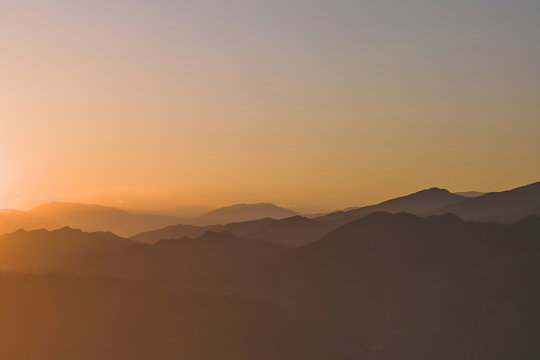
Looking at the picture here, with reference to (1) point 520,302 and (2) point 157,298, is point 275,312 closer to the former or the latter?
(2) point 157,298

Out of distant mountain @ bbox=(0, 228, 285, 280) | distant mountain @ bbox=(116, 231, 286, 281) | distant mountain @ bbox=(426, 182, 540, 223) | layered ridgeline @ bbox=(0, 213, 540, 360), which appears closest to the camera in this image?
layered ridgeline @ bbox=(0, 213, 540, 360)

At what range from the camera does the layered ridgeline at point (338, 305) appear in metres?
105

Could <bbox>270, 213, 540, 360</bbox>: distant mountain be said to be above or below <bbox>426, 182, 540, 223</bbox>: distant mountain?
below

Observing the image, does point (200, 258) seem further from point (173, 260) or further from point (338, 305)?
point (338, 305)

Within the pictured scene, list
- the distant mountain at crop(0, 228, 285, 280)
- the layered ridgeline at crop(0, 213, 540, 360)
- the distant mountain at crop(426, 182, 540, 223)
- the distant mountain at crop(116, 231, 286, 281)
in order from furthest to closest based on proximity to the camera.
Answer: the distant mountain at crop(0, 228, 285, 280), the distant mountain at crop(116, 231, 286, 281), the distant mountain at crop(426, 182, 540, 223), the layered ridgeline at crop(0, 213, 540, 360)

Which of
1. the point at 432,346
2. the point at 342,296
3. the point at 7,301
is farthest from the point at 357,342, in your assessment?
the point at 7,301

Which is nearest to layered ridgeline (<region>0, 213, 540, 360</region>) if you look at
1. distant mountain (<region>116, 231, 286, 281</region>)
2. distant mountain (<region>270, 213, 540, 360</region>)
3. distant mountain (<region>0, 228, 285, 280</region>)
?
distant mountain (<region>270, 213, 540, 360</region>)

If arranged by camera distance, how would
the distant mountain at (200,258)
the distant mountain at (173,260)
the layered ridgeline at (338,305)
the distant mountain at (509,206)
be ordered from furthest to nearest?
1. the distant mountain at (173,260)
2. the distant mountain at (200,258)
3. the distant mountain at (509,206)
4. the layered ridgeline at (338,305)

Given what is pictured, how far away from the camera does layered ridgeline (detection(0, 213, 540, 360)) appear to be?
345 feet

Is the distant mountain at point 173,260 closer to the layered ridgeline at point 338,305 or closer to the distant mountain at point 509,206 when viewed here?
the layered ridgeline at point 338,305

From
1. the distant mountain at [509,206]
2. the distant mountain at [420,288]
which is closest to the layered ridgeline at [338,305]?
the distant mountain at [420,288]

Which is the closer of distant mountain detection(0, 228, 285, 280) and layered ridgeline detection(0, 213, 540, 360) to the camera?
layered ridgeline detection(0, 213, 540, 360)

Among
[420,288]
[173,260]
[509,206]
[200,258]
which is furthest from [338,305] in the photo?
[509,206]

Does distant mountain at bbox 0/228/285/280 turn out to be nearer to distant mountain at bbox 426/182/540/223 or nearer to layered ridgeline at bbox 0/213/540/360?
layered ridgeline at bbox 0/213/540/360
